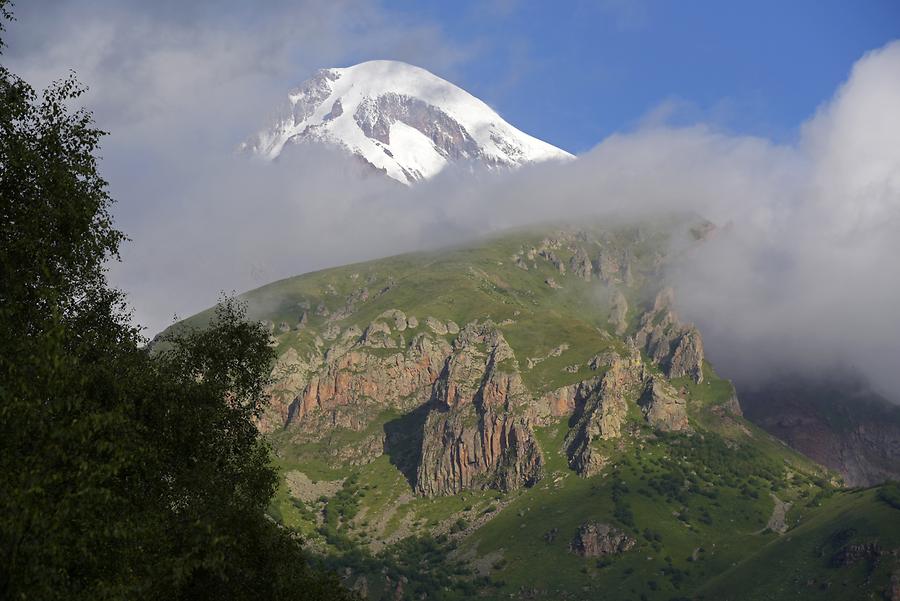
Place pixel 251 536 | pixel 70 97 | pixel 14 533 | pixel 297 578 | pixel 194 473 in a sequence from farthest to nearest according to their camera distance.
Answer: pixel 297 578
pixel 251 536
pixel 194 473
pixel 70 97
pixel 14 533

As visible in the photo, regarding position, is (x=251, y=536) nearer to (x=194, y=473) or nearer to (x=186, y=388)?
(x=194, y=473)

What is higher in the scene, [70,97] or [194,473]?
[70,97]

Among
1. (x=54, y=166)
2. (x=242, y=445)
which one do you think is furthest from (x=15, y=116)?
(x=242, y=445)

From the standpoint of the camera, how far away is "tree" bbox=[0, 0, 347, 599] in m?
31.6

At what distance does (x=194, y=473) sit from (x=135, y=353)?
7447mm

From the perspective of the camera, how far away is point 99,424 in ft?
108

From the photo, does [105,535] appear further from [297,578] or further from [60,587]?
[297,578]

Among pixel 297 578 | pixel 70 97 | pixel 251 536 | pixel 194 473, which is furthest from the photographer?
pixel 297 578

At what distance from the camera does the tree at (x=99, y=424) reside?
31578 millimetres

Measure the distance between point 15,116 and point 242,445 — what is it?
23216 mm

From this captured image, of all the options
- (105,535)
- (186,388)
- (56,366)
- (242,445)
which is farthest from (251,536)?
(56,366)

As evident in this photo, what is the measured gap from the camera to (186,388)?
154 ft

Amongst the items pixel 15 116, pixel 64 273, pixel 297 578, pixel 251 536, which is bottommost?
pixel 297 578

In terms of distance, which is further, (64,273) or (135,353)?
(135,353)
